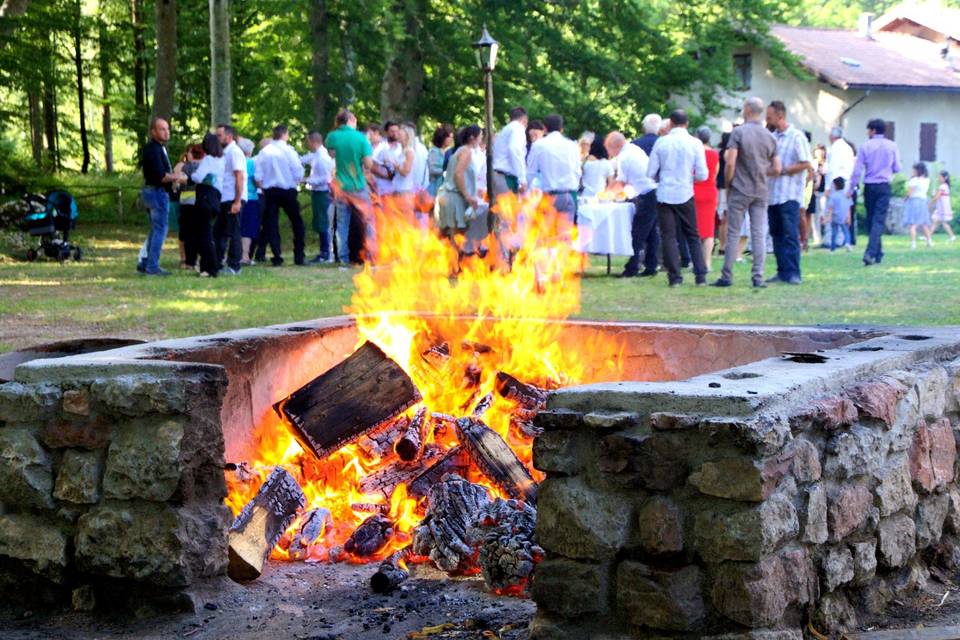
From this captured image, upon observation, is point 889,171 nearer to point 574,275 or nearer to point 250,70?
point 574,275

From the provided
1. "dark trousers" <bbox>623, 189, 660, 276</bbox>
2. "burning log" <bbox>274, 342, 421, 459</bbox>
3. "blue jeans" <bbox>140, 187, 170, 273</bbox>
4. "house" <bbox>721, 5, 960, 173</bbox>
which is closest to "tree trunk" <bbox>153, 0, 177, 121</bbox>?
"blue jeans" <bbox>140, 187, 170, 273</bbox>

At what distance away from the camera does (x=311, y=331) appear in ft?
21.8

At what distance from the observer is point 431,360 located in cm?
689

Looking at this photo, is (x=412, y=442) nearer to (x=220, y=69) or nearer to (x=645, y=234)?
(x=645, y=234)

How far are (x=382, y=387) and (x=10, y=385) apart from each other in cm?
184

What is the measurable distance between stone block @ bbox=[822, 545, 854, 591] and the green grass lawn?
18.2 feet

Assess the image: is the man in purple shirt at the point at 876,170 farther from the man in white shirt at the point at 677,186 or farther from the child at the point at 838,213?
the child at the point at 838,213

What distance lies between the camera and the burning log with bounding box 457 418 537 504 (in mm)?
5645

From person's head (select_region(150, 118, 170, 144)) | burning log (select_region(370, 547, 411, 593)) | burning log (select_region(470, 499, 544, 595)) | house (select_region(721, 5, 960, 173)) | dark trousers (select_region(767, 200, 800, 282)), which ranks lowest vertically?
burning log (select_region(370, 547, 411, 593))

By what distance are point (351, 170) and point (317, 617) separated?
12.9m

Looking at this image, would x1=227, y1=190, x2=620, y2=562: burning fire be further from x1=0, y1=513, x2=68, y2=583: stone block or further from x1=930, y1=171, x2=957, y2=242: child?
x1=930, y1=171, x2=957, y2=242: child

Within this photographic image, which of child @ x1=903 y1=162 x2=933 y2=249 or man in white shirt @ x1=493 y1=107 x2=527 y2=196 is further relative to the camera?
child @ x1=903 y1=162 x2=933 y2=249

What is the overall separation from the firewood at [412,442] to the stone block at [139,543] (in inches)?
58.3

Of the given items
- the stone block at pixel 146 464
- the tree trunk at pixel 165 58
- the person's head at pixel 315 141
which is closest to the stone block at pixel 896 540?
the stone block at pixel 146 464
